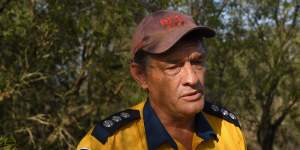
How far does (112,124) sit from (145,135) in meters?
0.18

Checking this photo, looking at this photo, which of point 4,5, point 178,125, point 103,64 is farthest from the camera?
point 103,64

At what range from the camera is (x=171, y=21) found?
2.50 m

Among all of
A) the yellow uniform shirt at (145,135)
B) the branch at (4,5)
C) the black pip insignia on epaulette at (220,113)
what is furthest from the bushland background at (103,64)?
the yellow uniform shirt at (145,135)

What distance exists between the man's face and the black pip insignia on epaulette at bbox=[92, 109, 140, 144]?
226 mm

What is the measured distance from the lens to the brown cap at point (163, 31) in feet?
7.89

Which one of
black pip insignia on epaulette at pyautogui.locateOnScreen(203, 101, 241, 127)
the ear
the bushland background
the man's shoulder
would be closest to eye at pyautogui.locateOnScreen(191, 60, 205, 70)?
the ear

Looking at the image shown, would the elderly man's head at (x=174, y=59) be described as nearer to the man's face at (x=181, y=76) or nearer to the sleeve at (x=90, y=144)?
the man's face at (x=181, y=76)

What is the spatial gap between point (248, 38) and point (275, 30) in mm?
1446

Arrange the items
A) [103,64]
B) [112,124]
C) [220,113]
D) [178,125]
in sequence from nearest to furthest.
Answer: [112,124] → [178,125] → [220,113] → [103,64]

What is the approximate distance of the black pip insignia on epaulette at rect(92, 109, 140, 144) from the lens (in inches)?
96.6

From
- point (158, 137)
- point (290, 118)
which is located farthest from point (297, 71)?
point (158, 137)

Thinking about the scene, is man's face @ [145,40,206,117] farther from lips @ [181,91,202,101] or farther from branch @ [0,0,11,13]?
branch @ [0,0,11,13]

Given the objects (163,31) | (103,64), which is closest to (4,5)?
(103,64)

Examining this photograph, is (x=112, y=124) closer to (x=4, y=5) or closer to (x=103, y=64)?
(x=4, y=5)
